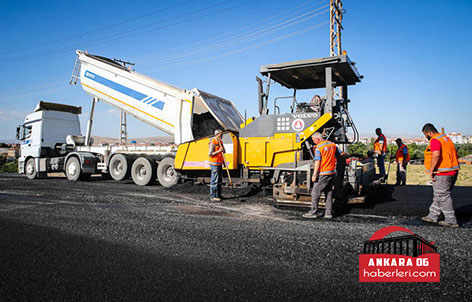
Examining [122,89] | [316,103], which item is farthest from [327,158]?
[122,89]

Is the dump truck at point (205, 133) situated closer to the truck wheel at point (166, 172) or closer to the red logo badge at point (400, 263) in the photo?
the truck wheel at point (166, 172)

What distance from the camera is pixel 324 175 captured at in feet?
17.6

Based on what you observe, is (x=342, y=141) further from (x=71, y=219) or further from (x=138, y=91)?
(x=138, y=91)

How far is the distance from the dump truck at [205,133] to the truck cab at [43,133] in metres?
0.04

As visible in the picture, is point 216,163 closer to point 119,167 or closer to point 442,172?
point 442,172

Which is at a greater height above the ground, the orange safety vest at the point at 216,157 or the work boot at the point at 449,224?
the orange safety vest at the point at 216,157

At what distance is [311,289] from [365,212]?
3499 mm

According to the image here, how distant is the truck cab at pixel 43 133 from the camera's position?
1285 cm

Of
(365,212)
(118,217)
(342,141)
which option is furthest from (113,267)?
(342,141)

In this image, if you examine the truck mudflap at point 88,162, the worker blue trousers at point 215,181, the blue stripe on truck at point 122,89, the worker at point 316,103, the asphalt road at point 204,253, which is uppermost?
the blue stripe on truck at point 122,89

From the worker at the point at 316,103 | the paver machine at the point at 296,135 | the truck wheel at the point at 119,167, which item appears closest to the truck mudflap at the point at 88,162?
the truck wheel at the point at 119,167

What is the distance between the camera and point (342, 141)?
7.16m

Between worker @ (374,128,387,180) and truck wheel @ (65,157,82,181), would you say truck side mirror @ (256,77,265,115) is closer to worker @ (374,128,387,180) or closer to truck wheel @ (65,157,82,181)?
worker @ (374,128,387,180)

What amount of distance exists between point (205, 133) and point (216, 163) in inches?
88.4
